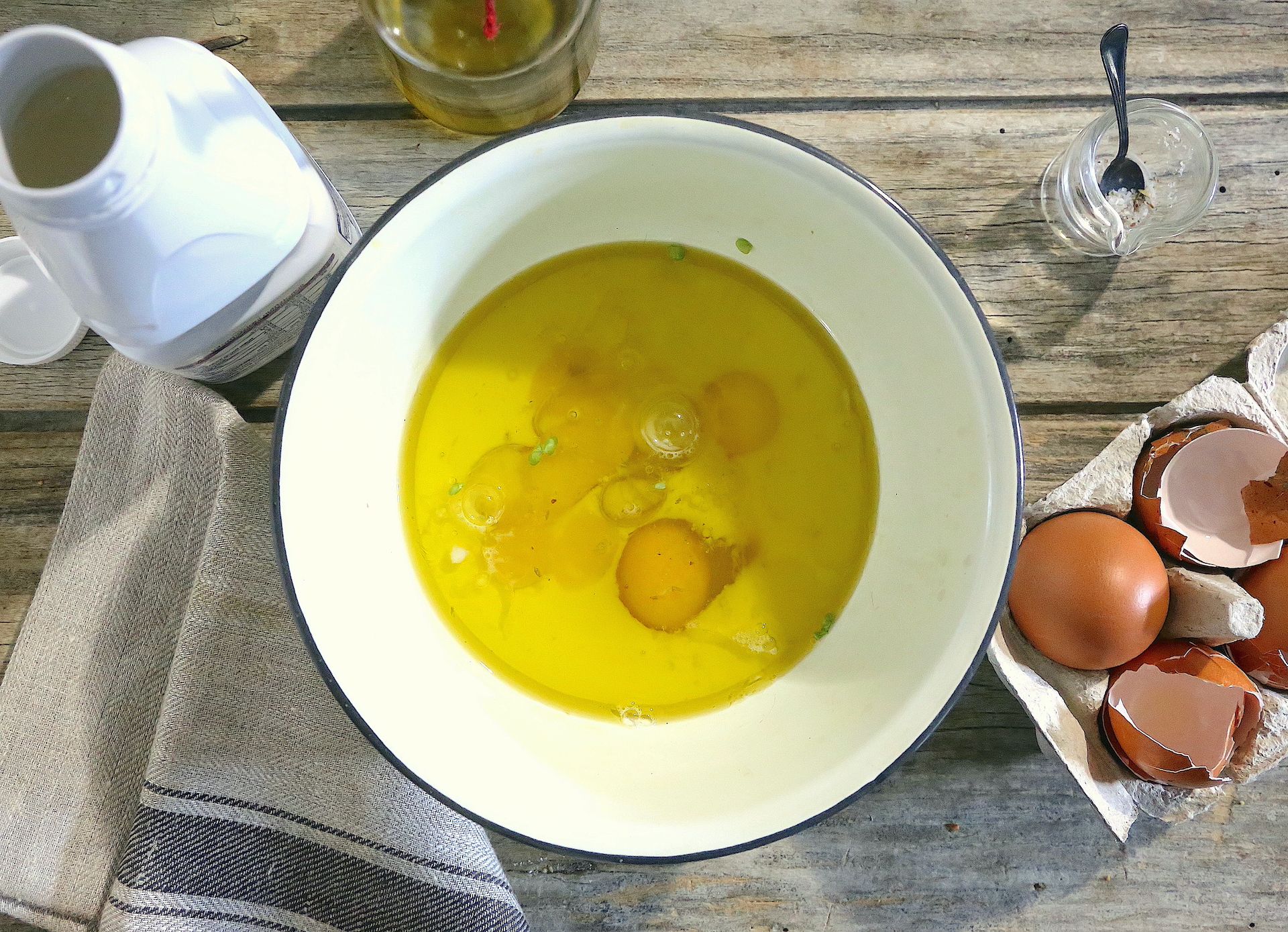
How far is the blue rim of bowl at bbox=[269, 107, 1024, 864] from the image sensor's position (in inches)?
30.2

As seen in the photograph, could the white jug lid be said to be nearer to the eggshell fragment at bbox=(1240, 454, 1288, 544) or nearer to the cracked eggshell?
the cracked eggshell

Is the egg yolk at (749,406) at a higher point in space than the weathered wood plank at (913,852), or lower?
higher

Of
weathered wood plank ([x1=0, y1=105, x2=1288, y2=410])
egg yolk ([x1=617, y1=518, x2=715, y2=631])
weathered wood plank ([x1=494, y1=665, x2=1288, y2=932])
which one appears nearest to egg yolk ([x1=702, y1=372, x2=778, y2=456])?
egg yolk ([x1=617, y1=518, x2=715, y2=631])

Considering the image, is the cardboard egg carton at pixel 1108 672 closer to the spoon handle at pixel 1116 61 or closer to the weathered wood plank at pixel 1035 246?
the weathered wood plank at pixel 1035 246

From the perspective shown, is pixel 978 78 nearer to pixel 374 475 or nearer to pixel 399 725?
pixel 374 475

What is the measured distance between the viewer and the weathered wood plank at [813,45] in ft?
3.32

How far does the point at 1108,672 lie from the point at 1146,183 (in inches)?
23.9

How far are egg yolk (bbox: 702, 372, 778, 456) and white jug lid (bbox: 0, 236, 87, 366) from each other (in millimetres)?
788

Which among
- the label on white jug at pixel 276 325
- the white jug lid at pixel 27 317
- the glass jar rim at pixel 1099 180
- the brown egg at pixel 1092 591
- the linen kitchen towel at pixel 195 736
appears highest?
the glass jar rim at pixel 1099 180

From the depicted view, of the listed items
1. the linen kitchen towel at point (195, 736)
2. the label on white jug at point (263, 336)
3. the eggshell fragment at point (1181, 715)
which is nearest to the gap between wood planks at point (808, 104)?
the label on white jug at point (263, 336)

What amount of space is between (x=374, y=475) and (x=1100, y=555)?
0.82 meters

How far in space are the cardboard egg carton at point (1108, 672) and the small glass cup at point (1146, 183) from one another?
0.61 ft

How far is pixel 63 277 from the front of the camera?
668mm

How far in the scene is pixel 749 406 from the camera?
3.50 feet
